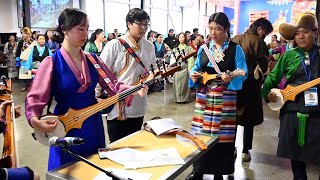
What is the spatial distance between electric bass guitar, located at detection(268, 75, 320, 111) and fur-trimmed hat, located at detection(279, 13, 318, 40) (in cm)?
41

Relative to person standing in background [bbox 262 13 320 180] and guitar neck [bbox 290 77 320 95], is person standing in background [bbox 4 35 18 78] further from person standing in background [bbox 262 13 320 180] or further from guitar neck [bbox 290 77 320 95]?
guitar neck [bbox 290 77 320 95]

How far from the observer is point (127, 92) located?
6.31 ft

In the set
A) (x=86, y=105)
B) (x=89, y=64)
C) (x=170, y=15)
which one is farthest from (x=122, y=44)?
(x=170, y=15)

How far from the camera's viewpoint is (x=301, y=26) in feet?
7.68

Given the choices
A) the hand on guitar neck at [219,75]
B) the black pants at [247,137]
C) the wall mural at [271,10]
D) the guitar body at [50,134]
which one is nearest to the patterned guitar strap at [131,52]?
the hand on guitar neck at [219,75]

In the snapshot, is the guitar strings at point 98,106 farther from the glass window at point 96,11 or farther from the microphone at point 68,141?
the glass window at point 96,11

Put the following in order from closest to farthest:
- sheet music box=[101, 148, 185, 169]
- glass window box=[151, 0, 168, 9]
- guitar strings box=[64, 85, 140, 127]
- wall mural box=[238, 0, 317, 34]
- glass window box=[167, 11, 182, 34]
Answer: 1. sheet music box=[101, 148, 185, 169]
2. guitar strings box=[64, 85, 140, 127]
3. wall mural box=[238, 0, 317, 34]
4. glass window box=[151, 0, 168, 9]
5. glass window box=[167, 11, 182, 34]

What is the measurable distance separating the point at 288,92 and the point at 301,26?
0.51 metres

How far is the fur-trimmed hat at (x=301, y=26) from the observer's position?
2322mm

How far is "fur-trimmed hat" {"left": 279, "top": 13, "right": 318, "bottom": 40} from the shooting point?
7.62 ft

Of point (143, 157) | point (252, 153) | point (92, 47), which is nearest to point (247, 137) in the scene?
point (252, 153)

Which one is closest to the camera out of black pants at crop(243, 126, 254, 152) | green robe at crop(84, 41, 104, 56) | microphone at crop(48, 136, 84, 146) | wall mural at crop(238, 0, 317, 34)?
microphone at crop(48, 136, 84, 146)

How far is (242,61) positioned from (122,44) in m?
1.00

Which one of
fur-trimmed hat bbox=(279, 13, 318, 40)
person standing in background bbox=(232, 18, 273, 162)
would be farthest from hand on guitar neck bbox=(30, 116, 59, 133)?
person standing in background bbox=(232, 18, 273, 162)
